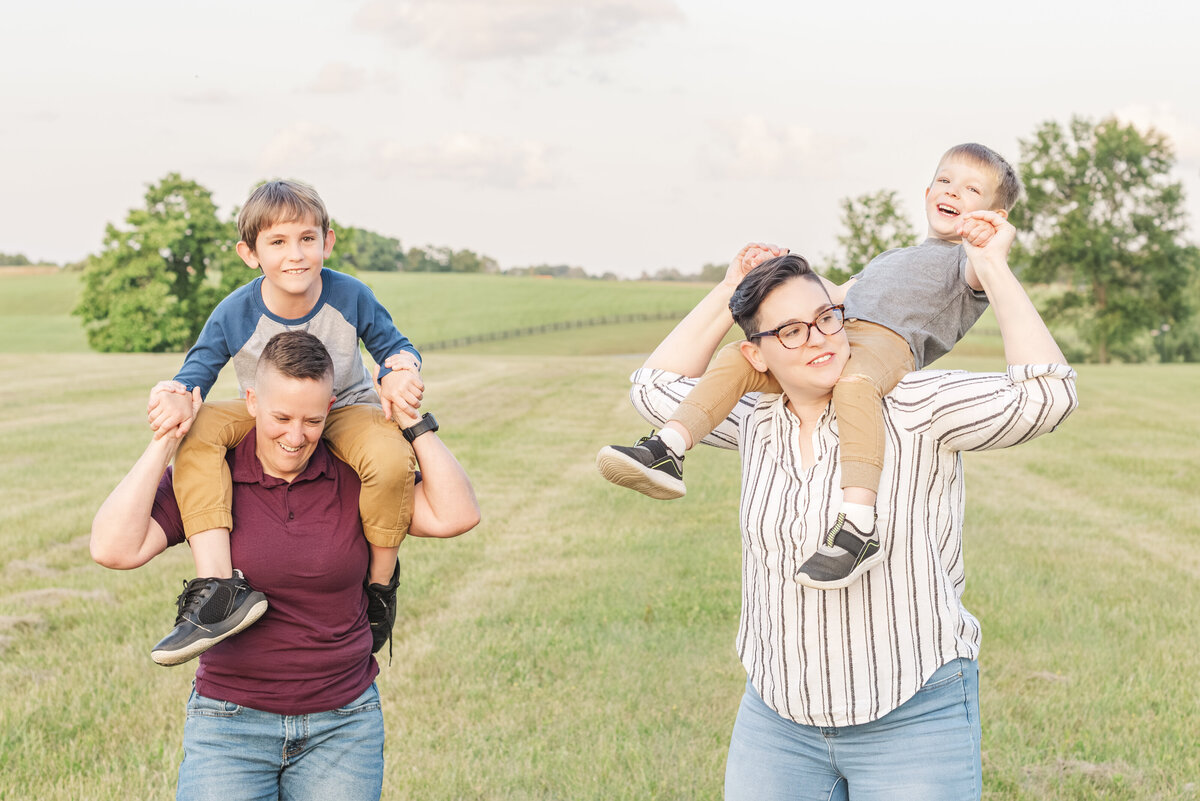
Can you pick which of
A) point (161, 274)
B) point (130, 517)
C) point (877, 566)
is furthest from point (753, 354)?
point (161, 274)

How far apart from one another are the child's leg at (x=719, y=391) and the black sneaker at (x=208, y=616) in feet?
4.29

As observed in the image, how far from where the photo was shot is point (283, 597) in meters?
3.23

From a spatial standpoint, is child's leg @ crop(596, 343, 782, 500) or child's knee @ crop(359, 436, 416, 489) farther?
child's knee @ crop(359, 436, 416, 489)

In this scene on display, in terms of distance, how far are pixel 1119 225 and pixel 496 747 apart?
6314 centimetres

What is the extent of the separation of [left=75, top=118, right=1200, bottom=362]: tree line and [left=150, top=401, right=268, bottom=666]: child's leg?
52.2 m

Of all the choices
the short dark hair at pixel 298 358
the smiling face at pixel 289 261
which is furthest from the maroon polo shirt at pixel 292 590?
the smiling face at pixel 289 261

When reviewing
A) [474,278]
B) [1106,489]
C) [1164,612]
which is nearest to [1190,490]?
[1106,489]

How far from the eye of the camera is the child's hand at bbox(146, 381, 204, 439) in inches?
124

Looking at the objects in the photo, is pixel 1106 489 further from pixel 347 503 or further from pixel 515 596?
pixel 347 503

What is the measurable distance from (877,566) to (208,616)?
1.81 m

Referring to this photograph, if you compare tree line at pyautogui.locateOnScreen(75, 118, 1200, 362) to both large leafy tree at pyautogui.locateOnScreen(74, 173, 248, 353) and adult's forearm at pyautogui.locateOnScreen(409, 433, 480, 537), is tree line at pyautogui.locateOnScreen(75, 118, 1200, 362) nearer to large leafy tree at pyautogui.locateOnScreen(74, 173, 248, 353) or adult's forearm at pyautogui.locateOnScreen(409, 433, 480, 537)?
large leafy tree at pyautogui.locateOnScreen(74, 173, 248, 353)

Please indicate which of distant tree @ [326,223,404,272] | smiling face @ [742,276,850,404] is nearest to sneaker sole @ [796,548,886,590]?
smiling face @ [742,276,850,404]

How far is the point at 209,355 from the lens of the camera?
12.1ft

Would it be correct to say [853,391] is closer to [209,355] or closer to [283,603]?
[283,603]
